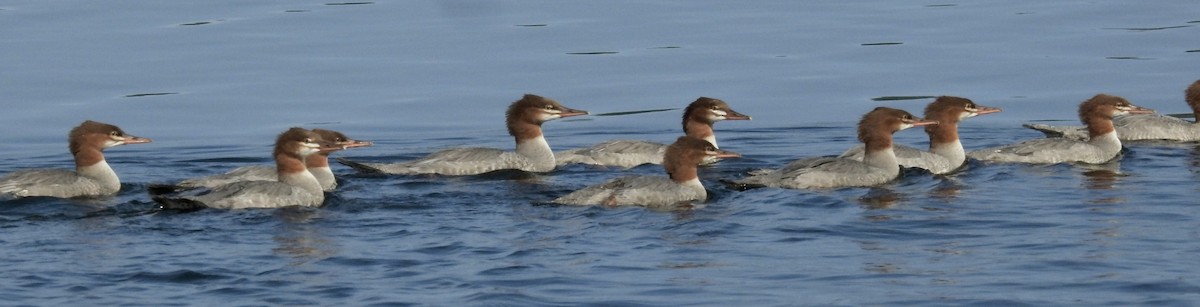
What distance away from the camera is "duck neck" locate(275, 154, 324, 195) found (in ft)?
60.2

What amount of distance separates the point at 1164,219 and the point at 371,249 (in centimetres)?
626

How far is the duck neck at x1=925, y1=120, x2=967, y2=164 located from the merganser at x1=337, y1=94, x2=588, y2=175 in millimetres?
3561

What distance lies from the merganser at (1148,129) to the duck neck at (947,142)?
2.24m

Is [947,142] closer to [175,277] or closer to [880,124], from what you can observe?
[880,124]

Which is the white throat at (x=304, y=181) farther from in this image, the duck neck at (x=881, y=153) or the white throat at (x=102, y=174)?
the duck neck at (x=881, y=153)

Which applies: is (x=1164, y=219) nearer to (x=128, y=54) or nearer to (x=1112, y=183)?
(x=1112, y=183)

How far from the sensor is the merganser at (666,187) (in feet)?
57.0

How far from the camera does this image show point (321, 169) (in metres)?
19.5

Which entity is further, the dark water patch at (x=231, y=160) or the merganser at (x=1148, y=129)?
the merganser at (x=1148, y=129)

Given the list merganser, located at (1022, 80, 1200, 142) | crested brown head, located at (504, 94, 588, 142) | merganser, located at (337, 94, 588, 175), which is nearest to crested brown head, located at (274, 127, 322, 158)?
merganser, located at (337, 94, 588, 175)

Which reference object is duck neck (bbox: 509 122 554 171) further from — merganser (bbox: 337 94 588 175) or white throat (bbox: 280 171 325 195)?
white throat (bbox: 280 171 325 195)

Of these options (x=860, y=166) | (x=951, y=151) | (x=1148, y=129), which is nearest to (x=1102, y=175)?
(x=951, y=151)

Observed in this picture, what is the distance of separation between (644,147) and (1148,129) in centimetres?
553

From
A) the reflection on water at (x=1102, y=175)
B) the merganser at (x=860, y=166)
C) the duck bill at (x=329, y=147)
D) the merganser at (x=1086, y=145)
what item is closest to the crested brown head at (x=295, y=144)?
the duck bill at (x=329, y=147)
